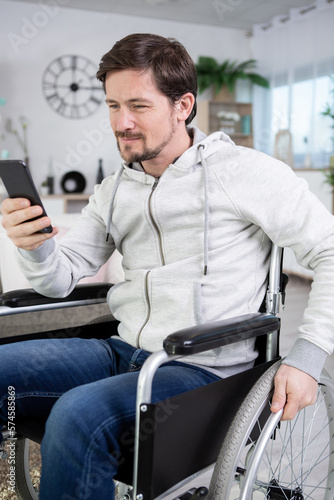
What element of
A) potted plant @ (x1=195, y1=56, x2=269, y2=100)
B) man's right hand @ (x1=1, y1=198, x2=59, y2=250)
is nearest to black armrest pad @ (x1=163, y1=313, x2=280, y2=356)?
man's right hand @ (x1=1, y1=198, x2=59, y2=250)

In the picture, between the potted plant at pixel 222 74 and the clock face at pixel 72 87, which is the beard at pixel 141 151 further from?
the potted plant at pixel 222 74

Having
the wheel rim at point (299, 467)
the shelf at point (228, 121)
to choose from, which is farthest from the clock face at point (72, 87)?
the wheel rim at point (299, 467)

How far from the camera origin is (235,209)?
3.57ft

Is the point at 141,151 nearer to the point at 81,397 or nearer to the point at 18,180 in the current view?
the point at 18,180

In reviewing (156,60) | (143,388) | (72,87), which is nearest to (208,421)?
(143,388)

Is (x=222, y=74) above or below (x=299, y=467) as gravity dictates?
above

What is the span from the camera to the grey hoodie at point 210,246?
1.03 m

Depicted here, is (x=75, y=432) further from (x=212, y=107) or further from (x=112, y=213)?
(x=212, y=107)

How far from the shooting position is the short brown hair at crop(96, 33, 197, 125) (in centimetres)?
108

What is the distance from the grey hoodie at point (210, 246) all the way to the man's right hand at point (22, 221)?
81mm

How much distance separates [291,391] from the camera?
93 cm

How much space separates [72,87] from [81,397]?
17.0 ft

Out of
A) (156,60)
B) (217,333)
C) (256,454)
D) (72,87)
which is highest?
(72,87)

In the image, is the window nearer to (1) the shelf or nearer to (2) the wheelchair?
(1) the shelf
